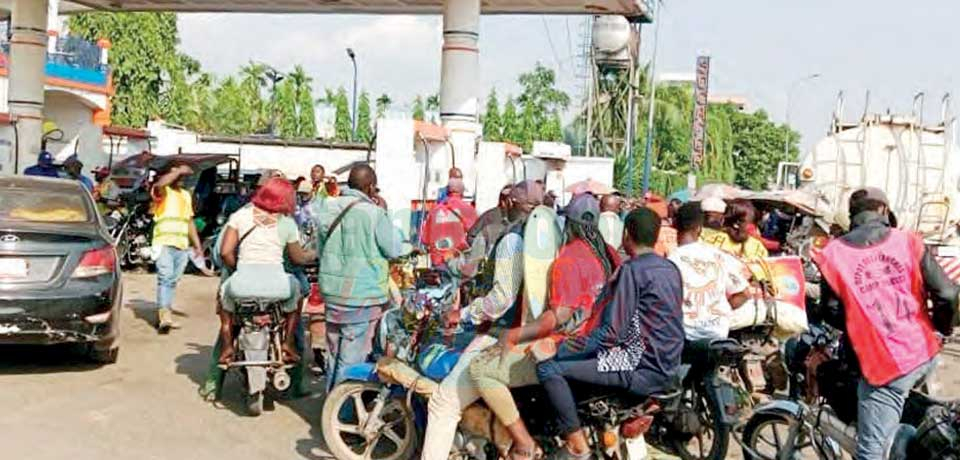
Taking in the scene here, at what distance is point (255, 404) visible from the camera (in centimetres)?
754

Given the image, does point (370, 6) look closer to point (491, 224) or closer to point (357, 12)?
point (357, 12)

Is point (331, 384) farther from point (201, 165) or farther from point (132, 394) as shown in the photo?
point (201, 165)

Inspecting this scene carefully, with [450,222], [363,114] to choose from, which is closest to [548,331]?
[450,222]

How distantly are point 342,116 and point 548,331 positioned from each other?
198ft

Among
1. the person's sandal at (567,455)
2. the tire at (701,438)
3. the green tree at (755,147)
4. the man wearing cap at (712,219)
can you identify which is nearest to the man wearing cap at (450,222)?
the man wearing cap at (712,219)

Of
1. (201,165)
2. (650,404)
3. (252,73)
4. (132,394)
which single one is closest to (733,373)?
(650,404)

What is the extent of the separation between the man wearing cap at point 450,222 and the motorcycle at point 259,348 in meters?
2.88

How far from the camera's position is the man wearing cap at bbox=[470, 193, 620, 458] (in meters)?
5.53

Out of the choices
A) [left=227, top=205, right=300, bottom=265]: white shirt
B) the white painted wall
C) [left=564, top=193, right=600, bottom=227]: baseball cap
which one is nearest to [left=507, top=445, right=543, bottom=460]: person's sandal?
[left=227, top=205, right=300, bottom=265]: white shirt

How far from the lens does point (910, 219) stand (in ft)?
49.8

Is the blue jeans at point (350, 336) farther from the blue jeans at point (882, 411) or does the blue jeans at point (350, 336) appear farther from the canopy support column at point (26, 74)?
the canopy support column at point (26, 74)

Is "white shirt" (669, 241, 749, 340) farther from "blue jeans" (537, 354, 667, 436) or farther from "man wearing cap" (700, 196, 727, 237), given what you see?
"man wearing cap" (700, 196, 727, 237)

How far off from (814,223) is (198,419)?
1151cm

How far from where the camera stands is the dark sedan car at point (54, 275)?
8031 millimetres
